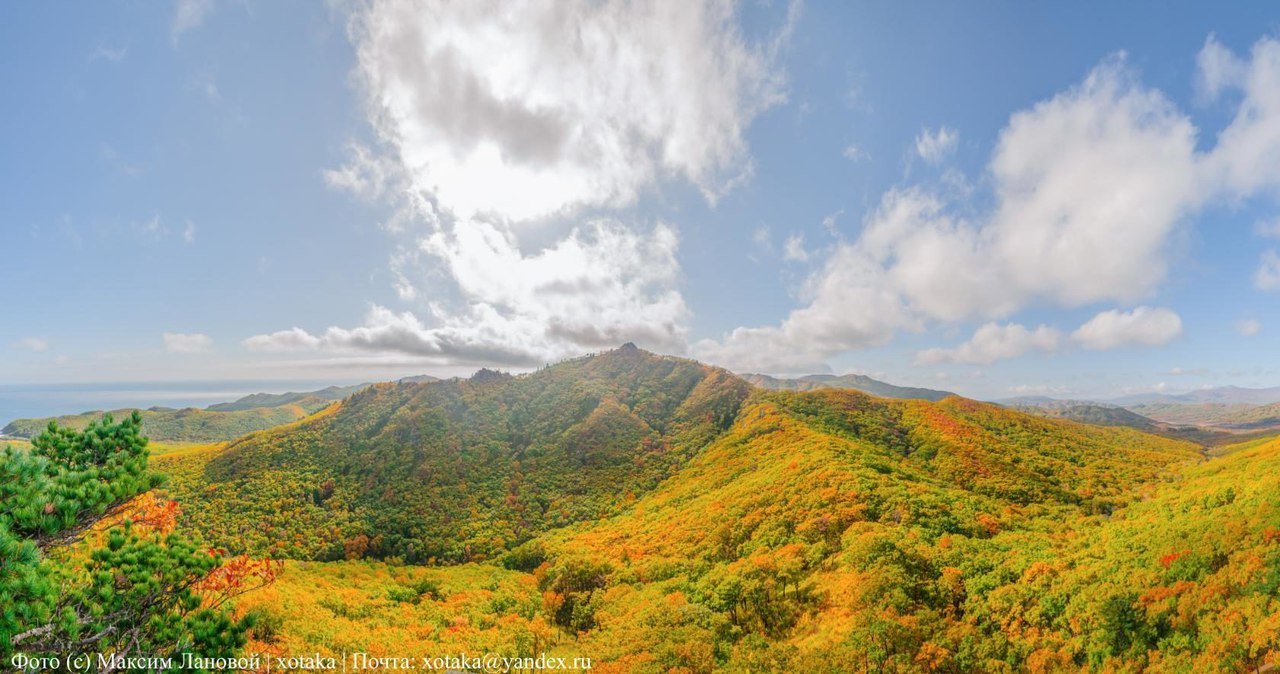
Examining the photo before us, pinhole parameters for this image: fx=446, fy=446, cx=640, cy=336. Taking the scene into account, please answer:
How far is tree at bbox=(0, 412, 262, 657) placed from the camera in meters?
11.3

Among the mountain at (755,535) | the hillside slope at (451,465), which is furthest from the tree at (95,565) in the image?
the hillside slope at (451,465)

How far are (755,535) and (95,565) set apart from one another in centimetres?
4778

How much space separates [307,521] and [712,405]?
93694 millimetres

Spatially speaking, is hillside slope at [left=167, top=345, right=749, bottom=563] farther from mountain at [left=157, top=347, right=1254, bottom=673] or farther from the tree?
the tree

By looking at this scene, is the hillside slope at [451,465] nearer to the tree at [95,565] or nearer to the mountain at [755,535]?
the mountain at [755,535]

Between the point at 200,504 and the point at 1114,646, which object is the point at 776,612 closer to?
the point at 1114,646

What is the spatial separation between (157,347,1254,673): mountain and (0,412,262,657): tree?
68.6 ft

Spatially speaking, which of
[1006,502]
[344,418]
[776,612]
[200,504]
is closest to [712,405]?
[1006,502]

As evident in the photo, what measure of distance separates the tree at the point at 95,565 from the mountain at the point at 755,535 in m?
20.9

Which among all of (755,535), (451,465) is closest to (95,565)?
(755,535)

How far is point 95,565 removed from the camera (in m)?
15.1

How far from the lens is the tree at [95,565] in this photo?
1127 centimetres

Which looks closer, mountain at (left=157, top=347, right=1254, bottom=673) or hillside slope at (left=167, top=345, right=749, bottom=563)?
mountain at (left=157, top=347, right=1254, bottom=673)

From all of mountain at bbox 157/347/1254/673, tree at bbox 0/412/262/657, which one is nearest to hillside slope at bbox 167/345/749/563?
mountain at bbox 157/347/1254/673
